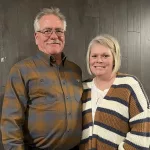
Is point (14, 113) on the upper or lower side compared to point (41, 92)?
lower

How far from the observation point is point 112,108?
179 cm

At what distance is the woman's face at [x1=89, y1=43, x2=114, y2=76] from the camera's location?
1.83 metres

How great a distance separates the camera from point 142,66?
8.71 feet

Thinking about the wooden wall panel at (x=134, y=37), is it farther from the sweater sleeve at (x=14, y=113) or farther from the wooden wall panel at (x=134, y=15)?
the sweater sleeve at (x=14, y=113)

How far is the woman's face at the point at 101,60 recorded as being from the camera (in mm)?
1826

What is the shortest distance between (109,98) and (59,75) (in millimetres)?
357

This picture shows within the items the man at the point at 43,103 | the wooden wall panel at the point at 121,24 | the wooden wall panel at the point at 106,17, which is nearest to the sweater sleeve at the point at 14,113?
the man at the point at 43,103

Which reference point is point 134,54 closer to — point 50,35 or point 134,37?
point 134,37

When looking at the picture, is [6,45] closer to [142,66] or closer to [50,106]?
[50,106]

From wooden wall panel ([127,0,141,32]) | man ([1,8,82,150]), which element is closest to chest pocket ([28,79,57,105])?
man ([1,8,82,150])

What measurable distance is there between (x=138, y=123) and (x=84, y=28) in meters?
0.98

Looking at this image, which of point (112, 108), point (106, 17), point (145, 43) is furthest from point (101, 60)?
point (145, 43)

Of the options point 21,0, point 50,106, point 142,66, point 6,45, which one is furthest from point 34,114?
point 142,66

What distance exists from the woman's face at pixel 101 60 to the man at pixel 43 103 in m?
0.21
